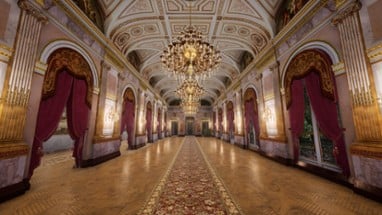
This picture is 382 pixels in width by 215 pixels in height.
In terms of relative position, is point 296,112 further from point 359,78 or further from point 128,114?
point 128,114

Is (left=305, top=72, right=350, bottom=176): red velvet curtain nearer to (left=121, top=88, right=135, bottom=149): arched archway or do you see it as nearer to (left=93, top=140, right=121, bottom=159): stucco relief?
(left=93, top=140, right=121, bottom=159): stucco relief

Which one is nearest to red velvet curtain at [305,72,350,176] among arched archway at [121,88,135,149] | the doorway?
arched archway at [121,88,135,149]

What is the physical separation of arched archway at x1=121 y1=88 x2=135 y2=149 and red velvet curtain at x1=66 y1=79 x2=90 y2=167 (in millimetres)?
2543

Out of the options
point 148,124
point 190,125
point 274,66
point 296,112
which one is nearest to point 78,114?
point 296,112

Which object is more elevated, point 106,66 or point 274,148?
point 106,66

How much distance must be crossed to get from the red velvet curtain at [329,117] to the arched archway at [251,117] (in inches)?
138

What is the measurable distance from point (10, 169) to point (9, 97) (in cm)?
134

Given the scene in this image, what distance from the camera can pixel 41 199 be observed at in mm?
2590

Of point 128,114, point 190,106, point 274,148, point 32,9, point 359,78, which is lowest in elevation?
point 274,148

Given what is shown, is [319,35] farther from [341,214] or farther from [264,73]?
[341,214]

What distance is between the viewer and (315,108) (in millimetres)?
3832

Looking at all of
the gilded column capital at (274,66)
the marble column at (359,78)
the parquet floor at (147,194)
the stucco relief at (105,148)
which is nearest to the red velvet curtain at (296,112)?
the parquet floor at (147,194)

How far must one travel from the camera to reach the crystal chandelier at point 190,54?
4473mm

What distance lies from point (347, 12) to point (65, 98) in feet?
22.4
